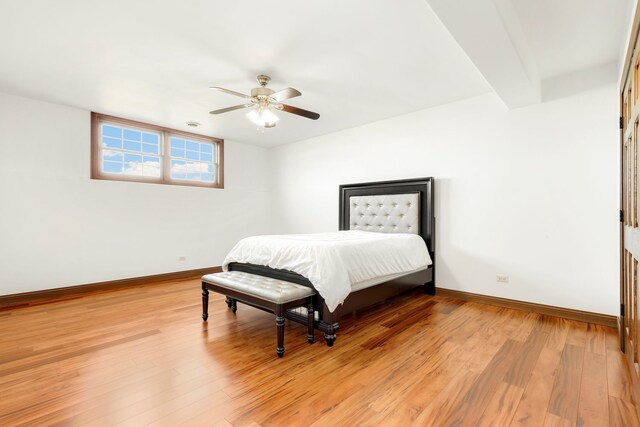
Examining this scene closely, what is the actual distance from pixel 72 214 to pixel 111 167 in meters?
0.88

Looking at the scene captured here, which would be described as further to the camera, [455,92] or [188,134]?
[188,134]

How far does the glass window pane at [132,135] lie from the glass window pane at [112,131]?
0.27 ft

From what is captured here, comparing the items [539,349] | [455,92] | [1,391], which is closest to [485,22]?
[455,92]

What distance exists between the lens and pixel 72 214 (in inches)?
169

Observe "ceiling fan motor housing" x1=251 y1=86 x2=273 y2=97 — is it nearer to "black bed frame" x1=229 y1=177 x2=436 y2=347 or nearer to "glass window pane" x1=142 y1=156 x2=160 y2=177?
"black bed frame" x1=229 y1=177 x2=436 y2=347

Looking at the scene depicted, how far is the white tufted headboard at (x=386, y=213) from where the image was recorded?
4.25 metres

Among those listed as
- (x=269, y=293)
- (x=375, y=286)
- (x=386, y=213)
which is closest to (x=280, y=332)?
(x=269, y=293)

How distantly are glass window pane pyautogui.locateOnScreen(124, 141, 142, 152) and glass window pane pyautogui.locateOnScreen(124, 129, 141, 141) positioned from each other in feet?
0.21

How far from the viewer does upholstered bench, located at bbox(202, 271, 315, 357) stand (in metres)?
2.42

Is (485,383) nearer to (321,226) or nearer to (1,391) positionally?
(1,391)

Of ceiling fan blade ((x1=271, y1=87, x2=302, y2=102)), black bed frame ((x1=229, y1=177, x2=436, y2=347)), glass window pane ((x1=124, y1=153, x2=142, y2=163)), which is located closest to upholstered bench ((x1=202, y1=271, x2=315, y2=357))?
black bed frame ((x1=229, y1=177, x2=436, y2=347))

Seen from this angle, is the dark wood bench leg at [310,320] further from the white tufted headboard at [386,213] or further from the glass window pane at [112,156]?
the glass window pane at [112,156]

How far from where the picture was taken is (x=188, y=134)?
5535 mm

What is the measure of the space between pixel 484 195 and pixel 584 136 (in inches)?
43.5
